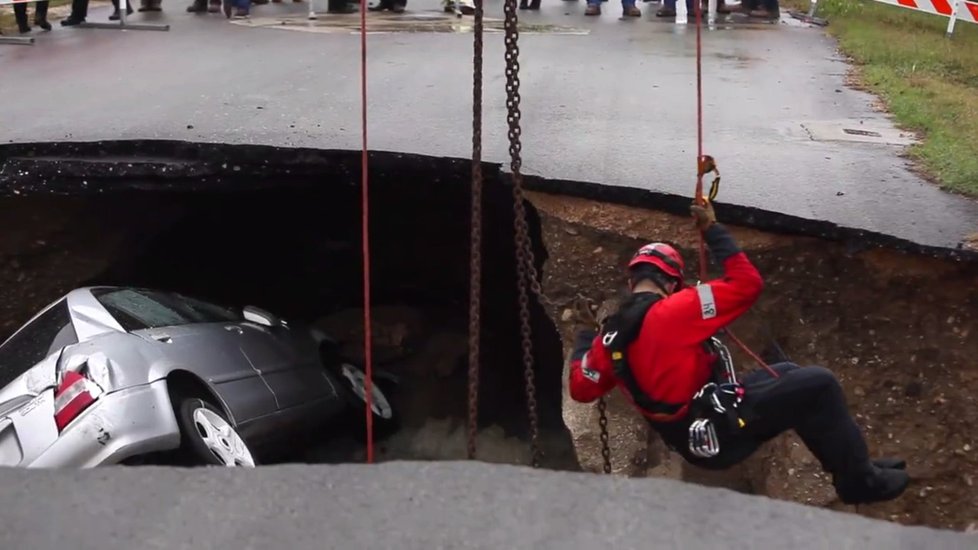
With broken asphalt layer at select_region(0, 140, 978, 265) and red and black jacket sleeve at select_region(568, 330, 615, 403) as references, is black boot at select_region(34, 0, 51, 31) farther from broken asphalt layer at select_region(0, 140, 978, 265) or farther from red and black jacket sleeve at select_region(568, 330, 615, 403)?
red and black jacket sleeve at select_region(568, 330, 615, 403)

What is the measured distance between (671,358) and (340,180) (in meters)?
3.49

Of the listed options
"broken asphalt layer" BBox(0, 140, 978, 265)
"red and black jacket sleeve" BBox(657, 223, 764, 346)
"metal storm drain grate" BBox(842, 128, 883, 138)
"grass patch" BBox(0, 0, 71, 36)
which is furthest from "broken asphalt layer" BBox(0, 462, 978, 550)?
"grass patch" BBox(0, 0, 71, 36)

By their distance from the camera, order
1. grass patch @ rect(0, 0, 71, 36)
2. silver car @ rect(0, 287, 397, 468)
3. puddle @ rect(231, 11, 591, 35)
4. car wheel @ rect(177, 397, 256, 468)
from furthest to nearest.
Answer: puddle @ rect(231, 11, 591, 35) → grass patch @ rect(0, 0, 71, 36) → car wheel @ rect(177, 397, 256, 468) → silver car @ rect(0, 287, 397, 468)

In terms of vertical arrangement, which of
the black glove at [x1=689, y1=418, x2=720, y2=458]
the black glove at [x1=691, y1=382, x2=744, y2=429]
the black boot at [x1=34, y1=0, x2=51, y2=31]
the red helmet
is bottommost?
the black glove at [x1=689, y1=418, x2=720, y2=458]

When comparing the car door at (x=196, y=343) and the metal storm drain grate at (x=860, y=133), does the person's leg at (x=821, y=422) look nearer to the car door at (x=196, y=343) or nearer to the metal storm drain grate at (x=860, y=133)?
the car door at (x=196, y=343)

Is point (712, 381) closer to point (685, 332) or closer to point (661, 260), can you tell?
point (685, 332)

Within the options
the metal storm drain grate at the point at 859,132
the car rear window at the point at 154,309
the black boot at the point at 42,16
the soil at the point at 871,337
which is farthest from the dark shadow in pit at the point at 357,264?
the black boot at the point at 42,16

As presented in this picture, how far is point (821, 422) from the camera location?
186 inches

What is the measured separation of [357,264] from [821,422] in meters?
6.40

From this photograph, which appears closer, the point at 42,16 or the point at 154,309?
the point at 154,309

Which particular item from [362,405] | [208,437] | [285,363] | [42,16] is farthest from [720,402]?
[42,16]

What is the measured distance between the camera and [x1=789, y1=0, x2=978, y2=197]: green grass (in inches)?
284

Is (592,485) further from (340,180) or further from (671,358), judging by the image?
(340,180)

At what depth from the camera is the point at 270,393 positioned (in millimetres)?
7188
